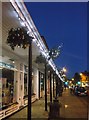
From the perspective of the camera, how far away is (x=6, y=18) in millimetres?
11117

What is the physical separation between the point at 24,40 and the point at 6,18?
168 cm

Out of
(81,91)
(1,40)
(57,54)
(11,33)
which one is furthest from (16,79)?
(81,91)

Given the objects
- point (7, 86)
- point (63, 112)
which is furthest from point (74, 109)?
point (7, 86)

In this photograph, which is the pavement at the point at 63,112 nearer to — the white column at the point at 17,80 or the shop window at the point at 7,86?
the shop window at the point at 7,86

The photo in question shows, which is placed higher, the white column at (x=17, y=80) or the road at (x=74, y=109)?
the white column at (x=17, y=80)

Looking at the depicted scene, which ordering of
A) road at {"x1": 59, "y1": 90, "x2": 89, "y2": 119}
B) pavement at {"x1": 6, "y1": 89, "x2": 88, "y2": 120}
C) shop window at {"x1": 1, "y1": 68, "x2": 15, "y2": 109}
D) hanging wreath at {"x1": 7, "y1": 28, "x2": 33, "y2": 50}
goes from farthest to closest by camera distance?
road at {"x1": 59, "y1": 90, "x2": 89, "y2": 119} → pavement at {"x1": 6, "y1": 89, "x2": 88, "y2": 120} → shop window at {"x1": 1, "y1": 68, "x2": 15, "y2": 109} → hanging wreath at {"x1": 7, "y1": 28, "x2": 33, "y2": 50}

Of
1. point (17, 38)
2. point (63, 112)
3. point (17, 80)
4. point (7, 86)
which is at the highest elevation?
point (17, 38)

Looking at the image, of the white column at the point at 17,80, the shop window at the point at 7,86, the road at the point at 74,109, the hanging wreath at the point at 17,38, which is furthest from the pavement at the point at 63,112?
the hanging wreath at the point at 17,38

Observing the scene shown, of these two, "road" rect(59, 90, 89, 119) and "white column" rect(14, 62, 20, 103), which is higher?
"white column" rect(14, 62, 20, 103)

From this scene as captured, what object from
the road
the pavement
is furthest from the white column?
the road

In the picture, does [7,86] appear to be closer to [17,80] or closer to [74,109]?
[17,80]

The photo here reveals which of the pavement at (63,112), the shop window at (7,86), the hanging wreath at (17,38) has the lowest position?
the pavement at (63,112)

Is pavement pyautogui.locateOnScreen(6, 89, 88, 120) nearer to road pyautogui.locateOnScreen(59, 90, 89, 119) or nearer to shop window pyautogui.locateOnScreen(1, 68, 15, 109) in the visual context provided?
road pyautogui.locateOnScreen(59, 90, 89, 119)

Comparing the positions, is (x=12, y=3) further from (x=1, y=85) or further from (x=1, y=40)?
(x=1, y=85)
